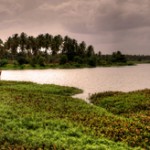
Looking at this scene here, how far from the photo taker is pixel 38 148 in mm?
14555

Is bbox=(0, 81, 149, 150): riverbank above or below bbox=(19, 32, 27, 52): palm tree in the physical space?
below

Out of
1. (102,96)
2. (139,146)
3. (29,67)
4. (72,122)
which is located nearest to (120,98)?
(102,96)

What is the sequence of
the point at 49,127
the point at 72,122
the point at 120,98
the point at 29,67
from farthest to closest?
the point at 29,67, the point at 120,98, the point at 72,122, the point at 49,127

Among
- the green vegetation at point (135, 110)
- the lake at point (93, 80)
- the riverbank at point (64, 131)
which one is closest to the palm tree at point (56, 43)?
the lake at point (93, 80)

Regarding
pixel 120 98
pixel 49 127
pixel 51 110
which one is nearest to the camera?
pixel 49 127

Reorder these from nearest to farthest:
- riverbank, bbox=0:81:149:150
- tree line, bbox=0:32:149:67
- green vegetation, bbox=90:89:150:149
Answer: riverbank, bbox=0:81:149:150 → green vegetation, bbox=90:89:150:149 → tree line, bbox=0:32:149:67

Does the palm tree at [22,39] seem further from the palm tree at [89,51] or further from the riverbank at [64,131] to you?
the riverbank at [64,131]

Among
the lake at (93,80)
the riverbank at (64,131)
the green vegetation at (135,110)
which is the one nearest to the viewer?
the riverbank at (64,131)

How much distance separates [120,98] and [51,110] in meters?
9.61

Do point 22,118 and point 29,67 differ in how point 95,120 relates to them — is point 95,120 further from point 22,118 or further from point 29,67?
point 29,67

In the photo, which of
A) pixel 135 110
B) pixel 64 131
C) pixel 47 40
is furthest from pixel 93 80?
pixel 47 40

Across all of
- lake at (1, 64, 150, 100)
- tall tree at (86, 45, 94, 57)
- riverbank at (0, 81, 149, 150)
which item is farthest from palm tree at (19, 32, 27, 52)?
riverbank at (0, 81, 149, 150)

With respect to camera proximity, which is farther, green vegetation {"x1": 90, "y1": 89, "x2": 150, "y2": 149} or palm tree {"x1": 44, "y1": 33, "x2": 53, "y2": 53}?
palm tree {"x1": 44, "y1": 33, "x2": 53, "y2": 53}

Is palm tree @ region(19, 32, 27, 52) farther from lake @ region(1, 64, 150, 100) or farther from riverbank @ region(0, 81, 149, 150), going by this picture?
riverbank @ region(0, 81, 149, 150)
